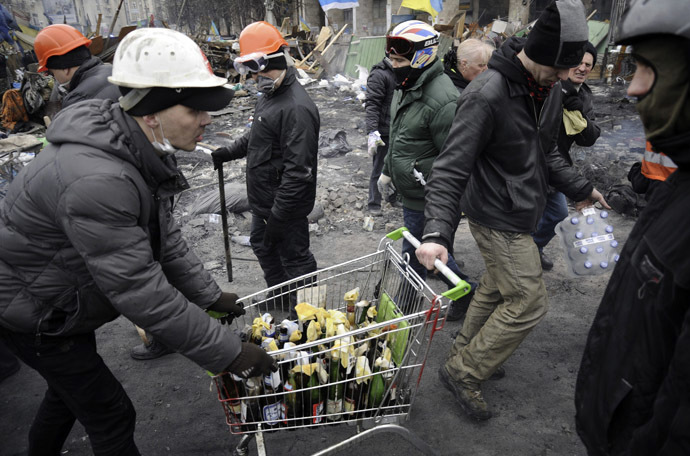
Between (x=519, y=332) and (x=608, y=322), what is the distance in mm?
1402

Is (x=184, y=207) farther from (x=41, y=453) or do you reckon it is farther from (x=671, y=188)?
(x=671, y=188)

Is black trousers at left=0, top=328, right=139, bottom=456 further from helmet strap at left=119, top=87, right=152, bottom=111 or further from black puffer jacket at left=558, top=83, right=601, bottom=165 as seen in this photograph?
black puffer jacket at left=558, top=83, right=601, bottom=165

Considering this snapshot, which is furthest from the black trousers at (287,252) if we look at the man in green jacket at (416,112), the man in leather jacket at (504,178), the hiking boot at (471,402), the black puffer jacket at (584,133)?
the black puffer jacket at (584,133)

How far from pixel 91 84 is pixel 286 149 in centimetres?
208

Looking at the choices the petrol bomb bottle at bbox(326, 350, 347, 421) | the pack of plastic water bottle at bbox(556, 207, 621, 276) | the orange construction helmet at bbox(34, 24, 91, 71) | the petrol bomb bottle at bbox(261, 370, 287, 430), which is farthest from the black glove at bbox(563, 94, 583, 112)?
the orange construction helmet at bbox(34, 24, 91, 71)

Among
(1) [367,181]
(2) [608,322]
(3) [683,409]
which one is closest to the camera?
(3) [683,409]

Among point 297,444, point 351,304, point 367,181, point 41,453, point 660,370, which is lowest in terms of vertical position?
point 367,181

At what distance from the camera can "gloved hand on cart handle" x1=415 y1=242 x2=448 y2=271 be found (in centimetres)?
222

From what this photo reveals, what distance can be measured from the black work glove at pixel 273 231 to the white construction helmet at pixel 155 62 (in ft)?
5.95

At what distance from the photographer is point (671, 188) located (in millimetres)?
1258

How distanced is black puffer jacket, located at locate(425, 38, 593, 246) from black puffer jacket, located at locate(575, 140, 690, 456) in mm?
999

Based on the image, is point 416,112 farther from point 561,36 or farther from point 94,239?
point 94,239

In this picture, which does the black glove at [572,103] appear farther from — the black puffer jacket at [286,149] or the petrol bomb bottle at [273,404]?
the petrol bomb bottle at [273,404]

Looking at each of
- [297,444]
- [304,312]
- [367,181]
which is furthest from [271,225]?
[367,181]
